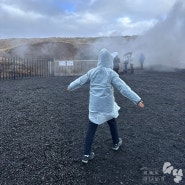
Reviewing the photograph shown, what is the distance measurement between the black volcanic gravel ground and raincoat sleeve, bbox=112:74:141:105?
3.67 ft

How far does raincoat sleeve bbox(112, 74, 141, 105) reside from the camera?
477 cm

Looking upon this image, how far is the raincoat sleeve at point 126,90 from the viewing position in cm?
477

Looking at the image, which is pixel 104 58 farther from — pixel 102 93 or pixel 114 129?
pixel 114 129

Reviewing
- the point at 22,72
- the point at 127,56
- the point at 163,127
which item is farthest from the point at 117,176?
the point at 127,56

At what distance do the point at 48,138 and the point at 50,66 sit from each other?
15834mm

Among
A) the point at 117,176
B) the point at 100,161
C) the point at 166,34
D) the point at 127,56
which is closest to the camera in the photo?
the point at 117,176

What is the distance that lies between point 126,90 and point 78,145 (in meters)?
1.63

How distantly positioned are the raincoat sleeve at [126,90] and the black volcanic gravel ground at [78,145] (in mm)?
1118

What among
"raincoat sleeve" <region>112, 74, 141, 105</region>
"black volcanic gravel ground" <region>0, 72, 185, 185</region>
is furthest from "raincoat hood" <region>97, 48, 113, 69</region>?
"black volcanic gravel ground" <region>0, 72, 185, 185</region>

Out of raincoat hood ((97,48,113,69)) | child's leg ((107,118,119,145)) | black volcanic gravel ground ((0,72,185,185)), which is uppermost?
raincoat hood ((97,48,113,69))

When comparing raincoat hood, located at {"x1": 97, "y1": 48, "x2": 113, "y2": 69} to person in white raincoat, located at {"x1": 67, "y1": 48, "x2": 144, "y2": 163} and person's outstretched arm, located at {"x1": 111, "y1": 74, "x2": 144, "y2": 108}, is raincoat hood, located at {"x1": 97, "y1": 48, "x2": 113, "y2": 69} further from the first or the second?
person's outstretched arm, located at {"x1": 111, "y1": 74, "x2": 144, "y2": 108}

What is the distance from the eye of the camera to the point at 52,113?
816cm

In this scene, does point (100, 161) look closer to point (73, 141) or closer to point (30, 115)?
point (73, 141)

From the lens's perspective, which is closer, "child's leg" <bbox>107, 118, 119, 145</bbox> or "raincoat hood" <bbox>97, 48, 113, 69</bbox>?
"raincoat hood" <bbox>97, 48, 113, 69</bbox>
